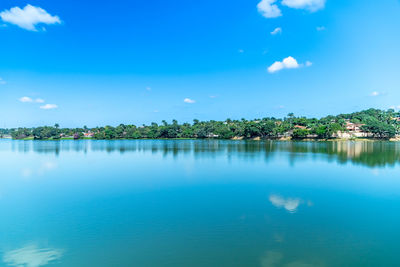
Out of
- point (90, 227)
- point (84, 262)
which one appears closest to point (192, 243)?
point (84, 262)

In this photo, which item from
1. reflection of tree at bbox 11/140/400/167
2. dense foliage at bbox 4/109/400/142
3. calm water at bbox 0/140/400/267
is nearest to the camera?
calm water at bbox 0/140/400/267

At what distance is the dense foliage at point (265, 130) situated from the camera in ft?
213

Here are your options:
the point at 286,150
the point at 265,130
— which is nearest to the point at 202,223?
the point at 286,150

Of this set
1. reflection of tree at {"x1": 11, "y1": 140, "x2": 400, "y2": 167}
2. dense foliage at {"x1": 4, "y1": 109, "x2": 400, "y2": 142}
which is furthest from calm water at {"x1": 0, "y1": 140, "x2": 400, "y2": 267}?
dense foliage at {"x1": 4, "y1": 109, "x2": 400, "y2": 142}

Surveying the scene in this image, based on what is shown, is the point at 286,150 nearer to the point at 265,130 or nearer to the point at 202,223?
the point at 202,223

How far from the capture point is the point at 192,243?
6.13 m

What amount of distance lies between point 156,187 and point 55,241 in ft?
20.9

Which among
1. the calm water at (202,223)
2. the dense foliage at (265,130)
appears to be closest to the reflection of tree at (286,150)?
the calm water at (202,223)

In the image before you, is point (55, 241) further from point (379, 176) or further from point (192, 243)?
point (379, 176)

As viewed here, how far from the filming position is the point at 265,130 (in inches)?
2916

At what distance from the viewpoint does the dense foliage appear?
65.0 meters

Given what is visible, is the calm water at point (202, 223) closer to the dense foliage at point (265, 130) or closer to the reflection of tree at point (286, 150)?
the reflection of tree at point (286, 150)

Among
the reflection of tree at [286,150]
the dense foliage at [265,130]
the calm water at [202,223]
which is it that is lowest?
→ the calm water at [202,223]

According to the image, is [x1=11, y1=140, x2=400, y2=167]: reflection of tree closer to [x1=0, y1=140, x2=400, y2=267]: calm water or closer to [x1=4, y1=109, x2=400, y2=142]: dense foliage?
[x1=0, y1=140, x2=400, y2=267]: calm water
